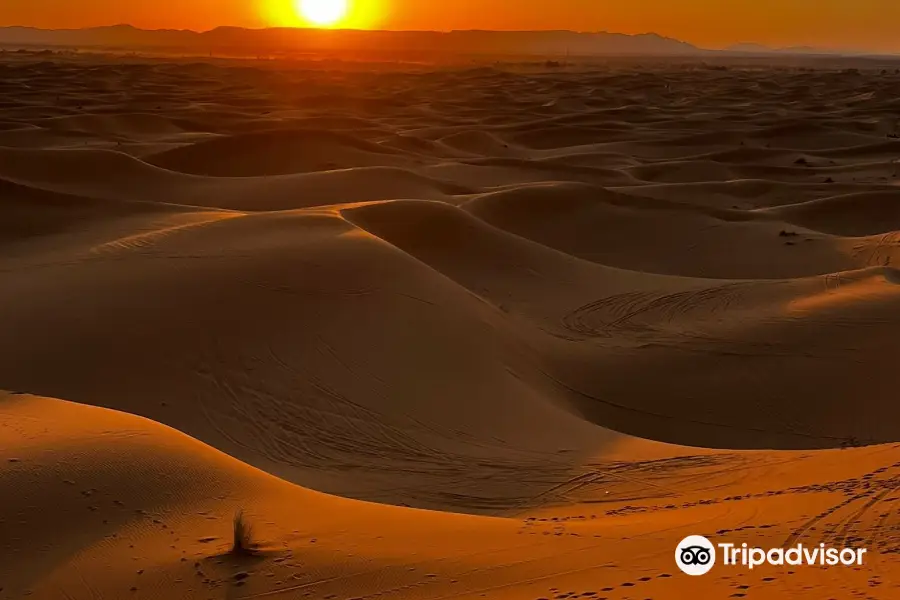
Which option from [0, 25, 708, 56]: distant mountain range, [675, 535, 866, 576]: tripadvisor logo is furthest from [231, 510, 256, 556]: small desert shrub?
[0, 25, 708, 56]: distant mountain range

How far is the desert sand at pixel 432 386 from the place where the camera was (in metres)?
2.97

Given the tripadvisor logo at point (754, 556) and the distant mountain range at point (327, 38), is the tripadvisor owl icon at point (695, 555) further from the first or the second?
the distant mountain range at point (327, 38)

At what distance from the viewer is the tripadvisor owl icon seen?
9.14 feet

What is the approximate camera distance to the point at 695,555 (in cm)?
287

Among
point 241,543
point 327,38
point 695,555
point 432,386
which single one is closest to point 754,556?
point 695,555

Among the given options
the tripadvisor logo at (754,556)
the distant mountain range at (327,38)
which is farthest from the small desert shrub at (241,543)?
the distant mountain range at (327,38)

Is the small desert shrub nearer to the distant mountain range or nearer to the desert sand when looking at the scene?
the desert sand

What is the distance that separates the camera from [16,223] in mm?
9523

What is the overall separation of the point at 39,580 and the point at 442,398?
2.78 meters

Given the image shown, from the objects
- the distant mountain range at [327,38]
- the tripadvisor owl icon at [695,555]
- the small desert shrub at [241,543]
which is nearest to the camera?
the tripadvisor owl icon at [695,555]

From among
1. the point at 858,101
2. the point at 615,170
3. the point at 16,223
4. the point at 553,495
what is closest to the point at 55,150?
the point at 16,223

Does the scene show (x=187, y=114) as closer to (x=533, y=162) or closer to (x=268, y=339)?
(x=533, y=162)

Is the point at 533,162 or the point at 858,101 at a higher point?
the point at 858,101

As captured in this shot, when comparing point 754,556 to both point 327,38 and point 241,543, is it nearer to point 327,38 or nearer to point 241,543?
point 241,543
